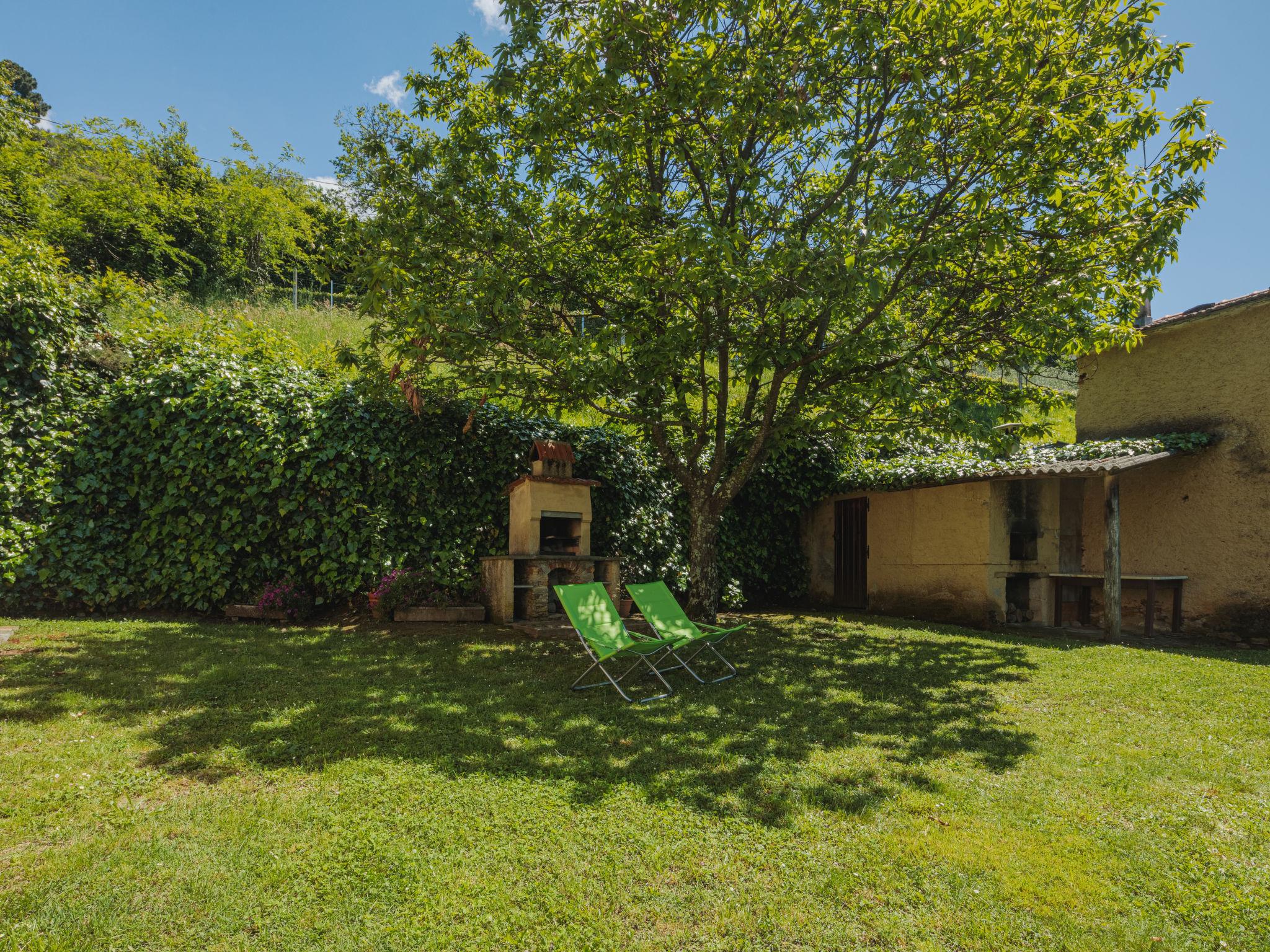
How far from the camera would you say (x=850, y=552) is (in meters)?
11.5

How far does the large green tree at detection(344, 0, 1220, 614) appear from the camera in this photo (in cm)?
595

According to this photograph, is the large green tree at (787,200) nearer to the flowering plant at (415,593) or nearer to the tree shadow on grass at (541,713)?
the flowering plant at (415,593)

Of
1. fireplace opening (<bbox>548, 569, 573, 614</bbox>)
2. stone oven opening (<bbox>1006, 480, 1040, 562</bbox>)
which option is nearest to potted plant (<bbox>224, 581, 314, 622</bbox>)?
fireplace opening (<bbox>548, 569, 573, 614</bbox>)

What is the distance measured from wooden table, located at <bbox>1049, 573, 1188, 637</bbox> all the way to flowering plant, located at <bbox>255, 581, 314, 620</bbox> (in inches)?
375

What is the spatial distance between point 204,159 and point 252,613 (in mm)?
25644

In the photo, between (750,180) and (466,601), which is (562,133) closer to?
(750,180)

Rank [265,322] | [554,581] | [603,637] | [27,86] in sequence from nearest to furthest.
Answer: [603,637]
[554,581]
[265,322]
[27,86]

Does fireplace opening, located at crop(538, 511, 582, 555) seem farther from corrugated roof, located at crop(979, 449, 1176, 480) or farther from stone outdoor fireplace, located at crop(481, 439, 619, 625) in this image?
corrugated roof, located at crop(979, 449, 1176, 480)

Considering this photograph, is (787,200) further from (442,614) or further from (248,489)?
(248,489)

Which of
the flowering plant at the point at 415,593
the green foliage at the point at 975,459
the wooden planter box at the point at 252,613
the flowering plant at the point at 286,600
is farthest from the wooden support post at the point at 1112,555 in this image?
the wooden planter box at the point at 252,613

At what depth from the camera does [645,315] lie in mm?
7656

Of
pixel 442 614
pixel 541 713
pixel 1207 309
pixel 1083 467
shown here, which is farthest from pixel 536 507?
pixel 1207 309

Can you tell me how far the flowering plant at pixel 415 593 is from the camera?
24.7 feet

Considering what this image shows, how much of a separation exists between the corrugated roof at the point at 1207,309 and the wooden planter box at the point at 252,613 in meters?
11.9
